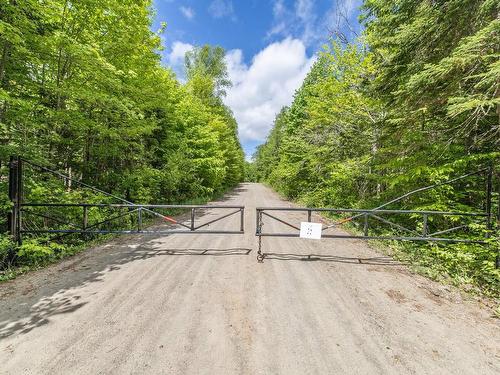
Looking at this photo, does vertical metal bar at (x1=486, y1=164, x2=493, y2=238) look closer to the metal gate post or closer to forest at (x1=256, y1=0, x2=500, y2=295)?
forest at (x1=256, y1=0, x2=500, y2=295)

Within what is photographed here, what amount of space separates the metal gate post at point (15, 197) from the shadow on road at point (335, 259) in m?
6.11

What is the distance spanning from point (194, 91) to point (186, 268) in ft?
68.8

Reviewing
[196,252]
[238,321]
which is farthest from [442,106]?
[196,252]

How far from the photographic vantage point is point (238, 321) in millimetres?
3748

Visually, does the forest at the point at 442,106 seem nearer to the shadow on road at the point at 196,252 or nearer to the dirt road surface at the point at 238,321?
the dirt road surface at the point at 238,321

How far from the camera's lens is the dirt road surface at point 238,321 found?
293cm

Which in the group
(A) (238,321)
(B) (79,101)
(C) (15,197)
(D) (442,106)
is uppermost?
(B) (79,101)

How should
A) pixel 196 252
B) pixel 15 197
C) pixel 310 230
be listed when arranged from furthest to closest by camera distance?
pixel 196 252 → pixel 310 230 → pixel 15 197

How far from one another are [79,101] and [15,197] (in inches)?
191

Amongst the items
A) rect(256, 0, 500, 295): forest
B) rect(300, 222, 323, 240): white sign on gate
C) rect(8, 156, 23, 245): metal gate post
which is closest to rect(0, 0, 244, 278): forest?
rect(8, 156, 23, 245): metal gate post

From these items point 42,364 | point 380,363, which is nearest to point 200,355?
point 42,364

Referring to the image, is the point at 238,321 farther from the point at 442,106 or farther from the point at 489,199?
the point at 442,106

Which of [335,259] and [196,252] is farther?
[196,252]

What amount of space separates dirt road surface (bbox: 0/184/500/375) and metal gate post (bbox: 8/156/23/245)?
126cm
